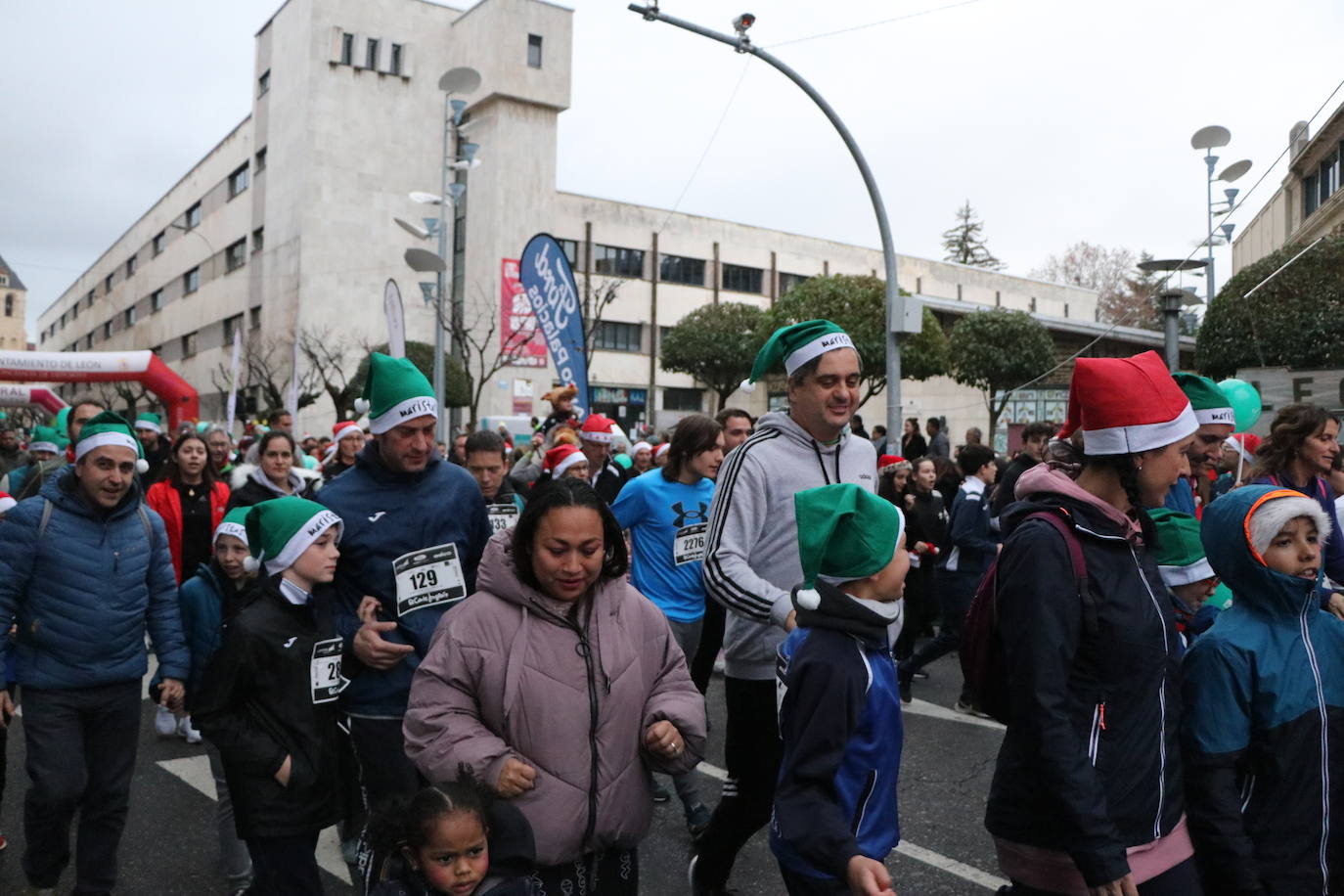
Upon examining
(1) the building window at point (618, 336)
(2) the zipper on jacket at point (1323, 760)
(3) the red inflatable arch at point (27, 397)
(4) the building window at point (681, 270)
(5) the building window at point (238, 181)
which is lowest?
(2) the zipper on jacket at point (1323, 760)

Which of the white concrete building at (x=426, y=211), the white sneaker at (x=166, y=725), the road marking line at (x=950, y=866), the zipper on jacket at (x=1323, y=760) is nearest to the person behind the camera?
the zipper on jacket at (x=1323, y=760)

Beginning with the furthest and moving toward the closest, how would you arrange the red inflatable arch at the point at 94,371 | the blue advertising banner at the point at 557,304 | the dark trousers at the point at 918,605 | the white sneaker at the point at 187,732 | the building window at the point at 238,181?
1. the building window at the point at 238,181
2. the red inflatable arch at the point at 94,371
3. the blue advertising banner at the point at 557,304
4. the dark trousers at the point at 918,605
5. the white sneaker at the point at 187,732

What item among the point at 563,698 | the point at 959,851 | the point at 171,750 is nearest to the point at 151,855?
the point at 171,750

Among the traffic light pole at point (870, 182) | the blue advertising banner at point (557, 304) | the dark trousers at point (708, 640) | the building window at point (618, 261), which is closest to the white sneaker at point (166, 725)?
the dark trousers at point (708, 640)

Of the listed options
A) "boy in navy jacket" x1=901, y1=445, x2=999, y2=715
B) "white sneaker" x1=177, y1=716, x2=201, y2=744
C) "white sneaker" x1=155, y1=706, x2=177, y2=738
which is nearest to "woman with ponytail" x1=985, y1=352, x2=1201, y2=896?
"boy in navy jacket" x1=901, y1=445, x2=999, y2=715

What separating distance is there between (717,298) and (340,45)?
20888mm

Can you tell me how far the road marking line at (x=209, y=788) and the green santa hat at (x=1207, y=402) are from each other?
13.2 ft

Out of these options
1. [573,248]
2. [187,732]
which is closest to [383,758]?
[187,732]

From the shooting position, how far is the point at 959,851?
474 centimetres

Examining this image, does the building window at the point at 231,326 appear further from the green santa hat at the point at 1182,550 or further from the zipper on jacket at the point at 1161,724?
the zipper on jacket at the point at 1161,724

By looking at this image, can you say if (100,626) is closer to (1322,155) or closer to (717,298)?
(1322,155)

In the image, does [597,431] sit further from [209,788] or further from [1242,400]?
[1242,400]

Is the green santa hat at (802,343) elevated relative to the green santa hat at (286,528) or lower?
elevated

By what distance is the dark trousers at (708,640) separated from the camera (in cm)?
584
